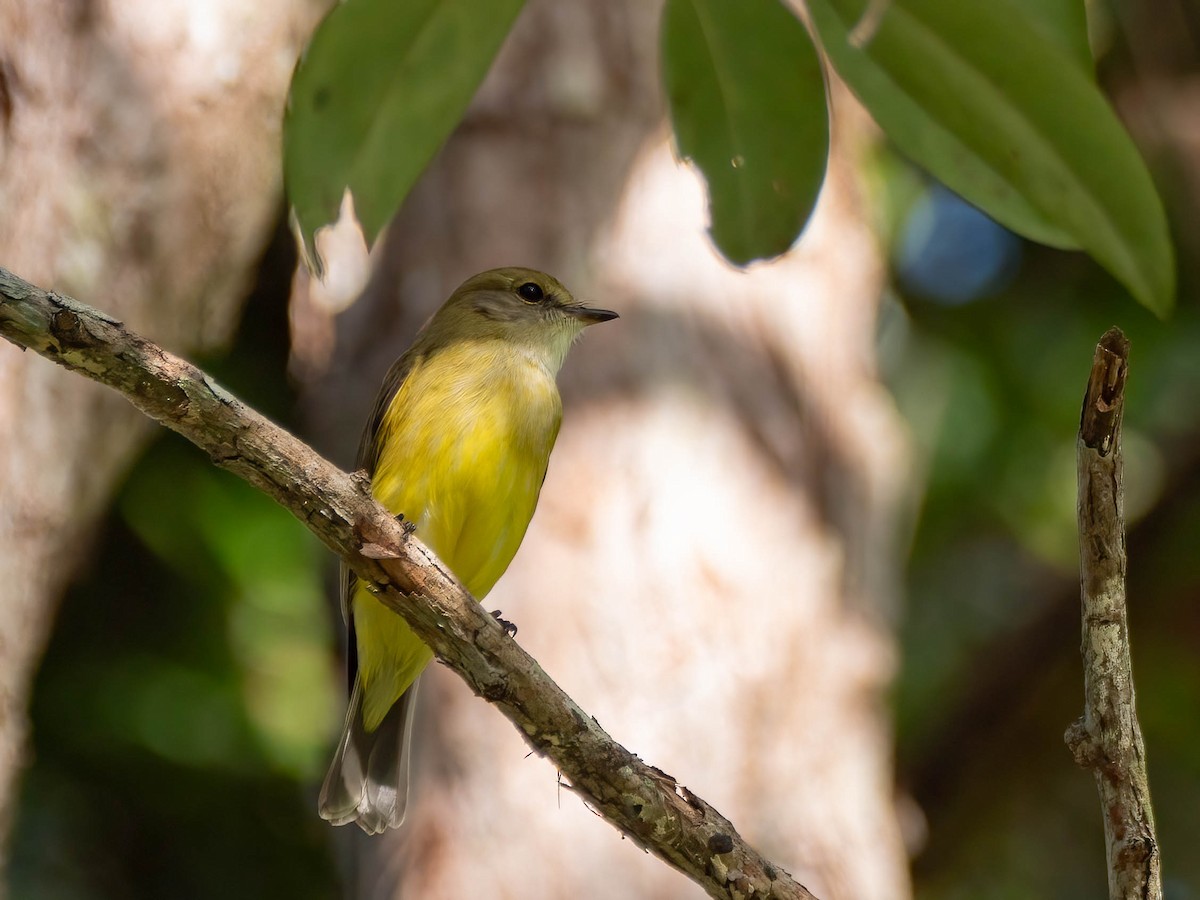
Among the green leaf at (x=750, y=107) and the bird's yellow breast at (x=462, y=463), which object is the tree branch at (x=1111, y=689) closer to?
the green leaf at (x=750, y=107)

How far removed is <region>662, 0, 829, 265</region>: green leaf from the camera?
1.99 metres

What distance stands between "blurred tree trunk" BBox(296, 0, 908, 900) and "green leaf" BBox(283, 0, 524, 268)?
2.21 metres

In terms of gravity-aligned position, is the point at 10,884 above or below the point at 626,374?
below

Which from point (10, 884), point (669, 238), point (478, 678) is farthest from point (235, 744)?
point (478, 678)

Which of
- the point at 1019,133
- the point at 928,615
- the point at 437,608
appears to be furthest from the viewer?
the point at 928,615

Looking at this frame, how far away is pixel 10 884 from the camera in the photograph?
5.17 metres

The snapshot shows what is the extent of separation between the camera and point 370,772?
3891 millimetres

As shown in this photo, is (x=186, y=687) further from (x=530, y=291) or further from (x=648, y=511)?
(x=530, y=291)

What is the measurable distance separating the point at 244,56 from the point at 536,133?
40.1 inches

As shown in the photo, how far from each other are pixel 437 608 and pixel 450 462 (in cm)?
118

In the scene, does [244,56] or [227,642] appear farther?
[227,642]

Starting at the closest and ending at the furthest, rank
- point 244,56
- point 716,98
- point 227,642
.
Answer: point 716,98, point 244,56, point 227,642

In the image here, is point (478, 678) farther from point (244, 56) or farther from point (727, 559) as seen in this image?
point (244, 56)

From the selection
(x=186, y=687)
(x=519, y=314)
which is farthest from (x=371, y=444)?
(x=186, y=687)
